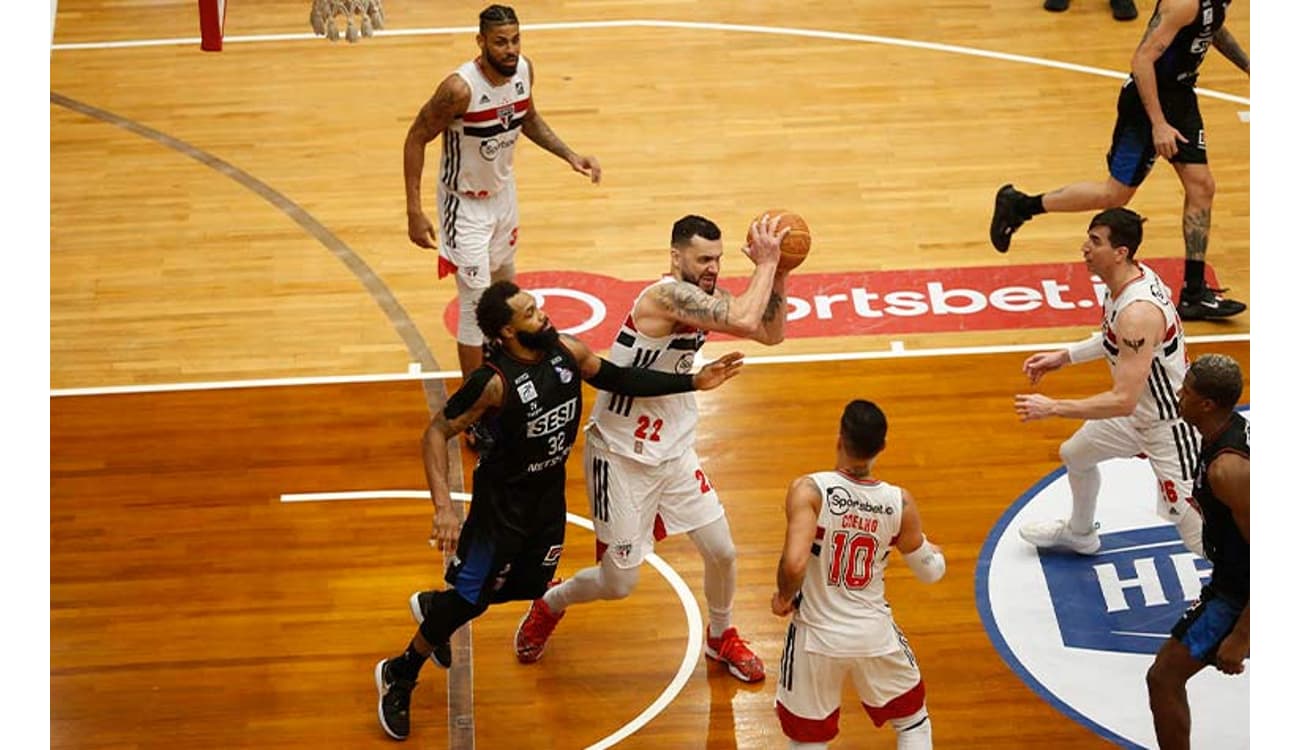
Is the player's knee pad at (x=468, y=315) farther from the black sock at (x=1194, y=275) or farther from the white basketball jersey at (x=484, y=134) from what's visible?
the black sock at (x=1194, y=275)

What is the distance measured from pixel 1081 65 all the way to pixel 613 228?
4082 millimetres

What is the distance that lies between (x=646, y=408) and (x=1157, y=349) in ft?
7.08

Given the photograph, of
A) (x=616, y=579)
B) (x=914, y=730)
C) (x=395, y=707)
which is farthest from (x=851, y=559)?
(x=395, y=707)

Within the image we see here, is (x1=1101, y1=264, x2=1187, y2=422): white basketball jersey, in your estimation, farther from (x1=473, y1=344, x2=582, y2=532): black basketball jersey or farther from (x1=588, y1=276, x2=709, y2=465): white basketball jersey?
(x1=473, y1=344, x2=582, y2=532): black basketball jersey

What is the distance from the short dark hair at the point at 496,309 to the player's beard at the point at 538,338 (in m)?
0.08

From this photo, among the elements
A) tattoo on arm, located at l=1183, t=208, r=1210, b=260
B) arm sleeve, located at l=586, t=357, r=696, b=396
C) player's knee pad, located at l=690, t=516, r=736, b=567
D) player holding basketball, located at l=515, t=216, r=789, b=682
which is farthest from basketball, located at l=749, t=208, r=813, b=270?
tattoo on arm, located at l=1183, t=208, r=1210, b=260

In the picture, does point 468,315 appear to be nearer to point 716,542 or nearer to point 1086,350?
point 716,542

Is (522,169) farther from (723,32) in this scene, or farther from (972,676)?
(972,676)

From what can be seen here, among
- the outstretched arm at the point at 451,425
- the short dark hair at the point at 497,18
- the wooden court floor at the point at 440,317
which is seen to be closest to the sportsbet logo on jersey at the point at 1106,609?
the wooden court floor at the point at 440,317

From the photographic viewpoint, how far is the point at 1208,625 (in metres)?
6.81

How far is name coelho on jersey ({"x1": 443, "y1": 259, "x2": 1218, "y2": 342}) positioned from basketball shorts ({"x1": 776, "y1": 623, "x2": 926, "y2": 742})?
161 inches

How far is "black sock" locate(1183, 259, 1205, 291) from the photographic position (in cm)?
1055

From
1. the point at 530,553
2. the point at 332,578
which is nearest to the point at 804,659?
the point at 530,553

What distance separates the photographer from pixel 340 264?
37.5 ft
